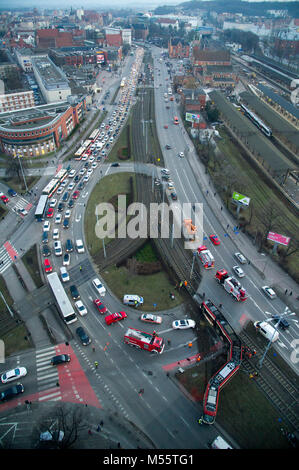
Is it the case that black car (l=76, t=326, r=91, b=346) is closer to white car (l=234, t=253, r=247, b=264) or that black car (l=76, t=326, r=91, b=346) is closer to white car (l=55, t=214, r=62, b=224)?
white car (l=55, t=214, r=62, b=224)

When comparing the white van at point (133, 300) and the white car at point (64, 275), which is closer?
the white van at point (133, 300)

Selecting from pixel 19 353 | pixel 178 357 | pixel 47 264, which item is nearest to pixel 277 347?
pixel 178 357

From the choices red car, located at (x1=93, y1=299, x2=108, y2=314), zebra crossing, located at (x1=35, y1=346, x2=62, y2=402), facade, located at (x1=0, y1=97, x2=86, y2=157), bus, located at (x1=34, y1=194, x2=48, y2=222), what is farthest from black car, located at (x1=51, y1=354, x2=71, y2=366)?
facade, located at (x1=0, y1=97, x2=86, y2=157)

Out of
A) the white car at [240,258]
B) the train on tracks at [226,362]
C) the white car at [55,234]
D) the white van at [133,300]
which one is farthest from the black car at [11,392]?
the white car at [240,258]

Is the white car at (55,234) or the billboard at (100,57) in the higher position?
the billboard at (100,57)

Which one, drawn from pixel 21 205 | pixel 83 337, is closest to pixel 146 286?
pixel 83 337

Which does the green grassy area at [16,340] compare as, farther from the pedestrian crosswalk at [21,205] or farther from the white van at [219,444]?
the pedestrian crosswalk at [21,205]

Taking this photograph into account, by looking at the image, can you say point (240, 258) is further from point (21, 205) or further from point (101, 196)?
point (21, 205)
